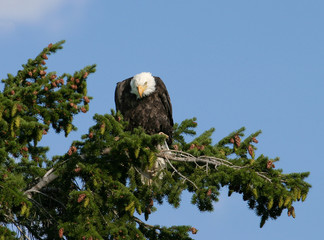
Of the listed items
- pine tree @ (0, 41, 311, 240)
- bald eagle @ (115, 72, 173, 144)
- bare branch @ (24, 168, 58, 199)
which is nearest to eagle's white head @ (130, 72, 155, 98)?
bald eagle @ (115, 72, 173, 144)

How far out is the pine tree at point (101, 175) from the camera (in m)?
7.07

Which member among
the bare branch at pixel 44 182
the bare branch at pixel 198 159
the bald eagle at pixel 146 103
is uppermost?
the bald eagle at pixel 146 103

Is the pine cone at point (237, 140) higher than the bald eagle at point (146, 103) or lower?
lower

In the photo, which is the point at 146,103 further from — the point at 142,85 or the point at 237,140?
the point at 237,140

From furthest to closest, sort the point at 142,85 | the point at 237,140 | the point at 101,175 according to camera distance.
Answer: the point at 142,85
the point at 237,140
the point at 101,175

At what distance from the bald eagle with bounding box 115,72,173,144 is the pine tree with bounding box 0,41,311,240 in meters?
1.52

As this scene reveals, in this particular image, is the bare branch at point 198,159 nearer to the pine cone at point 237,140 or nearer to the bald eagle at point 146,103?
the pine cone at point 237,140

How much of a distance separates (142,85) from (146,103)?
277mm

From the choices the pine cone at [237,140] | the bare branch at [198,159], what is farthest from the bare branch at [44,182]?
the pine cone at [237,140]

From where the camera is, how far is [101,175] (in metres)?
7.39

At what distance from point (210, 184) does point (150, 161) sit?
0.73 meters

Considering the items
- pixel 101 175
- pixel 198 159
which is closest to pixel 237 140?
pixel 198 159

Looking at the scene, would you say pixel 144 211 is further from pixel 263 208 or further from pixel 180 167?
pixel 263 208

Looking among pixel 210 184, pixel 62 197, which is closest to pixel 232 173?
pixel 210 184
